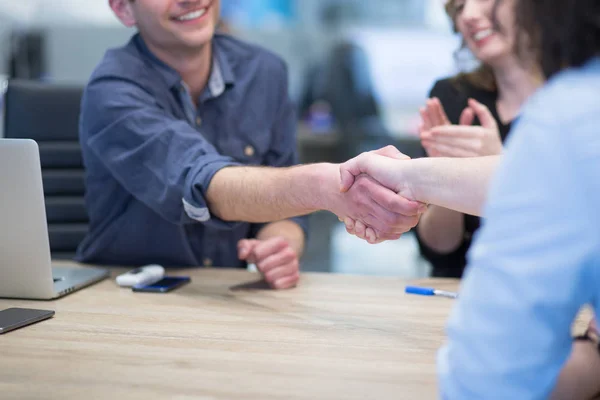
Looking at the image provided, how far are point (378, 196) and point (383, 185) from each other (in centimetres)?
3

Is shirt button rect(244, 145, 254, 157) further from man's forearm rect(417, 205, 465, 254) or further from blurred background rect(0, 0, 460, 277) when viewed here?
blurred background rect(0, 0, 460, 277)

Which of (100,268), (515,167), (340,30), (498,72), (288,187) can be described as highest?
(340,30)

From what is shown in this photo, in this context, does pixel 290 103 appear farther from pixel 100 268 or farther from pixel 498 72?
pixel 100 268

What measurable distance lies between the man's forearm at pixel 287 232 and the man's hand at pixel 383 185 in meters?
0.47

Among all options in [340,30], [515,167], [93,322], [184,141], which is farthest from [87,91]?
[340,30]

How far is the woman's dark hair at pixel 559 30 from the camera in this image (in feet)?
2.06

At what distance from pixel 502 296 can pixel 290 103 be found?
152 centimetres

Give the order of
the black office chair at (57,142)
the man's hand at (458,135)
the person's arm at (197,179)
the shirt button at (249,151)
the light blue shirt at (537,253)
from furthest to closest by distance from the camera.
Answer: the black office chair at (57,142) < the shirt button at (249,151) < the man's hand at (458,135) < the person's arm at (197,179) < the light blue shirt at (537,253)

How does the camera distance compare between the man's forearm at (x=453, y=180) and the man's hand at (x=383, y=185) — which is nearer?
the man's forearm at (x=453, y=180)

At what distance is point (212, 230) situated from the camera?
72.5 inches

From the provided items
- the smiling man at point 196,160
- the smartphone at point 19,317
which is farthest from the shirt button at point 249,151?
the smartphone at point 19,317

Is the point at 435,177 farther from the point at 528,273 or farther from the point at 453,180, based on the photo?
the point at 528,273

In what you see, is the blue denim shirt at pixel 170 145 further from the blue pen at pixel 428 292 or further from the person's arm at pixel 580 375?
the person's arm at pixel 580 375

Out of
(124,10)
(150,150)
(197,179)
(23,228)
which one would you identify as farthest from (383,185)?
(124,10)
